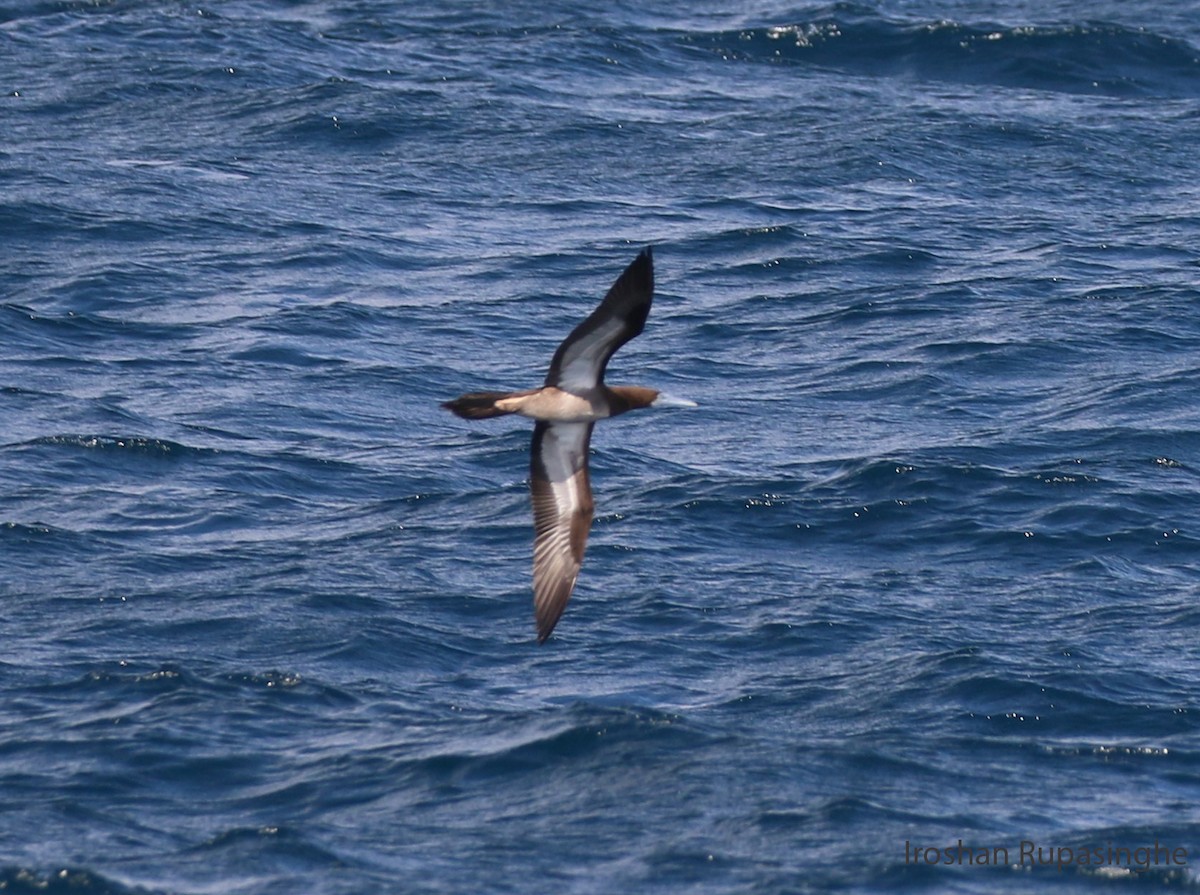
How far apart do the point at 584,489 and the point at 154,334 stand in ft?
25.0

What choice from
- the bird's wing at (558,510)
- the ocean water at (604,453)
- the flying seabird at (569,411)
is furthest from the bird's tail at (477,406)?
the ocean water at (604,453)

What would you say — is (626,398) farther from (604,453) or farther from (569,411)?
(604,453)

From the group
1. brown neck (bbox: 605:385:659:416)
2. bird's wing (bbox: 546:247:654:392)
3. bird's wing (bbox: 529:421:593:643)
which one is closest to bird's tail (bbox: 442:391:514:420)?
bird's wing (bbox: 546:247:654:392)

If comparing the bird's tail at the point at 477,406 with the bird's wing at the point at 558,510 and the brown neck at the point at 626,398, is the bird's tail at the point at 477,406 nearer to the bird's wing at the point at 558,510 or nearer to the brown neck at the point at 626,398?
the brown neck at the point at 626,398

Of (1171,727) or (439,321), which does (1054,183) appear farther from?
(1171,727)

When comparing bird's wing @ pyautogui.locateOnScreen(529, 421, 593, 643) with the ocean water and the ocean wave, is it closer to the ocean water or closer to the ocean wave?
the ocean water

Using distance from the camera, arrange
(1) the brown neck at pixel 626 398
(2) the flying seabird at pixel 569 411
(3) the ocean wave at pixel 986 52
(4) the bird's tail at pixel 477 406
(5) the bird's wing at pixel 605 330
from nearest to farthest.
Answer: (5) the bird's wing at pixel 605 330 < (2) the flying seabird at pixel 569 411 < (4) the bird's tail at pixel 477 406 < (1) the brown neck at pixel 626 398 < (3) the ocean wave at pixel 986 52

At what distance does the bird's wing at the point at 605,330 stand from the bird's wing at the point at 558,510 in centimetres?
57

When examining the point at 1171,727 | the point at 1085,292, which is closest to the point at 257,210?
the point at 1085,292

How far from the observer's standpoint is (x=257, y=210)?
846 inches

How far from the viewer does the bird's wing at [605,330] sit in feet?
35.8

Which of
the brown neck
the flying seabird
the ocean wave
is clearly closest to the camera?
the flying seabird

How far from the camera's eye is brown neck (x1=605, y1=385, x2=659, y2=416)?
1192 centimetres

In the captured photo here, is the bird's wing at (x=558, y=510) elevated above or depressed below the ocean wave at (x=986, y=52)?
below
